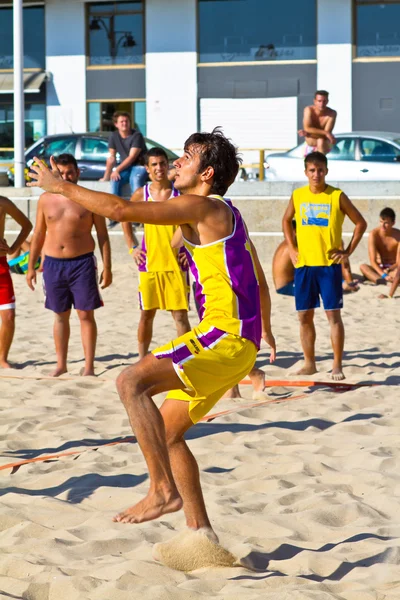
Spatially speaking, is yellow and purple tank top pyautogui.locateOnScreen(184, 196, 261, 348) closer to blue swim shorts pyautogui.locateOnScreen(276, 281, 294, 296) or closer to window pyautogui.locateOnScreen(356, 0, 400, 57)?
blue swim shorts pyautogui.locateOnScreen(276, 281, 294, 296)

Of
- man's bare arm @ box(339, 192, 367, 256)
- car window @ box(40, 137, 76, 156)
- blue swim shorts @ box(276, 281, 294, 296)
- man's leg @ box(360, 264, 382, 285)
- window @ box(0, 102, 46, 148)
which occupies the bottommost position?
blue swim shorts @ box(276, 281, 294, 296)

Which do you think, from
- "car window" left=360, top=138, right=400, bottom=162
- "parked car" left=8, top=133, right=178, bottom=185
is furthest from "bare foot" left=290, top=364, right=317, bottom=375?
"parked car" left=8, top=133, right=178, bottom=185

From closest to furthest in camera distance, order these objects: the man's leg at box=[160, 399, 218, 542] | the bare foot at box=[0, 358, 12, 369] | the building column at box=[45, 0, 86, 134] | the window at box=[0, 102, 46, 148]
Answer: the man's leg at box=[160, 399, 218, 542] < the bare foot at box=[0, 358, 12, 369] < the building column at box=[45, 0, 86, 134] < the window at box=[0, 102, 46, 148]

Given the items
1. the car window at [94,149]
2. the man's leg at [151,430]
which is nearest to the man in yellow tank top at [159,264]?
the man's leg at [151,430]

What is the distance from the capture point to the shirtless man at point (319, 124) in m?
14.7

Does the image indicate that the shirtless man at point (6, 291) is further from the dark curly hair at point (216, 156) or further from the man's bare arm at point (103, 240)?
the dark curly hair at point (216, 156)

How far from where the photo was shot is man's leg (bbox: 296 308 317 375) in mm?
8086

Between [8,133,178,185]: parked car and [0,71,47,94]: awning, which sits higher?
[0,71,47,94]: awning

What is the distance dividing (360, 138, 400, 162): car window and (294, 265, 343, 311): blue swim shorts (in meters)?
8.89

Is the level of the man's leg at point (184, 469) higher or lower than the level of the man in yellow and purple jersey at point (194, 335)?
lower

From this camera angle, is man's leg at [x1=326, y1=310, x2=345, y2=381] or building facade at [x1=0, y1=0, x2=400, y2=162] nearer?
man's leg at [x1=326, y1=310, x2=345, y2=381]

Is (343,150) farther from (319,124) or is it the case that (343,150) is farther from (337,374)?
(337,374)

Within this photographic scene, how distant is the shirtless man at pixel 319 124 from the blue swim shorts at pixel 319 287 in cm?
715

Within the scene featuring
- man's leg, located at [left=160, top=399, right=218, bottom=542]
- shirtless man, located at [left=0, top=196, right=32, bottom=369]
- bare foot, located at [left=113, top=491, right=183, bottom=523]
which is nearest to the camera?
bare foot, located at [left=113, top=491, right=183, bottom=523]
